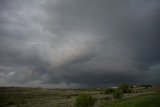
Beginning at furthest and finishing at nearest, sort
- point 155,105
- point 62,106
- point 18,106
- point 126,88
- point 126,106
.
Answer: point 126,88
point 18,106
point 62,106
point 126,106
point 155,105

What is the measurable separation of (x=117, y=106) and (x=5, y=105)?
7563 cm

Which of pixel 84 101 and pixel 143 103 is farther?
pixel 84 101

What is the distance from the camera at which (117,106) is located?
226 ft

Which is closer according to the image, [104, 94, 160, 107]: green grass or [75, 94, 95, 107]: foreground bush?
[104, 94, 160, 107]: green grass

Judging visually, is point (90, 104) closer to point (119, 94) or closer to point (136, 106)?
point (136, 106)

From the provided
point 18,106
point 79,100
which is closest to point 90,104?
point 79,100

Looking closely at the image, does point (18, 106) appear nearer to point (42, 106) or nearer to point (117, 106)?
point (42, 106)

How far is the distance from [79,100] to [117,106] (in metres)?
15.9

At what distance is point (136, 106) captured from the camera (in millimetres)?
60938

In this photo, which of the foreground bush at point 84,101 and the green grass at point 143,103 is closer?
the green grass at point 143,103

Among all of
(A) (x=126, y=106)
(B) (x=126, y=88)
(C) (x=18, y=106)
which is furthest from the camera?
(B) (x=126, y=88)

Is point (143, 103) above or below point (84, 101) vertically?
below

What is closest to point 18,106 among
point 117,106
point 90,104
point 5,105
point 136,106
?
point 5,105

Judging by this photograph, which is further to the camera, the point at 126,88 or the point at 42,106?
the point at 126,88
